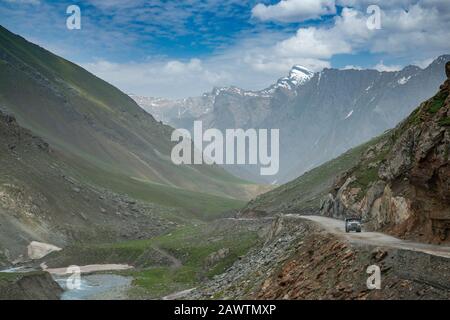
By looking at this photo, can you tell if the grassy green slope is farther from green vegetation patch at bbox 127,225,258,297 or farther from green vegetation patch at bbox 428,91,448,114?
green vegetation patch at bbox 428,91,448,114

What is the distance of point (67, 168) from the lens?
18588cm

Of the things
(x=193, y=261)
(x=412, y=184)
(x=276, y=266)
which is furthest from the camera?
(x=193, y=261)

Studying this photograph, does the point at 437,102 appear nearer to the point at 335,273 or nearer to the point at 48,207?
the point at 335,273

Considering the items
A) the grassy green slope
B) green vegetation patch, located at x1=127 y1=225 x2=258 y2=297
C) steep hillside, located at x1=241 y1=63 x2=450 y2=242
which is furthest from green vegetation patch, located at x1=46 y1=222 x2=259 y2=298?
steep hillside, located at x1=241 y1=63 x2=450 y2=242

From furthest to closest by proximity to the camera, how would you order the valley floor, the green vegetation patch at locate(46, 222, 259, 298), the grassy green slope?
the grassy green slope
the green vegetation patch at locate(46, 222, 259, 298)
the valley floor

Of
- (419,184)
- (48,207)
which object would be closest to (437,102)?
(419,184)

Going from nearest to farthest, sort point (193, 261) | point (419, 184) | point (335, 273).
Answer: point (335, 273) → point (419, 184) → point (193, 261)

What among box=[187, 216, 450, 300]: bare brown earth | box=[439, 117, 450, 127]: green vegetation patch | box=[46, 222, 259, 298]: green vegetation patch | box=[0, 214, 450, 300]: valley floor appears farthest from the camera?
box=[46, 222, 259, 298]: green vegetation patch

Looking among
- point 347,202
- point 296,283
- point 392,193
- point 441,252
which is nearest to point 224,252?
point 347,202

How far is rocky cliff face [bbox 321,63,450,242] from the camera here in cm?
4359

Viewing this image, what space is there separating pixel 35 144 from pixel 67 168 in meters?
14.2

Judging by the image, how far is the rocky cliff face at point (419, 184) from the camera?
43.6 m

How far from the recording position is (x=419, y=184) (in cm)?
4612
